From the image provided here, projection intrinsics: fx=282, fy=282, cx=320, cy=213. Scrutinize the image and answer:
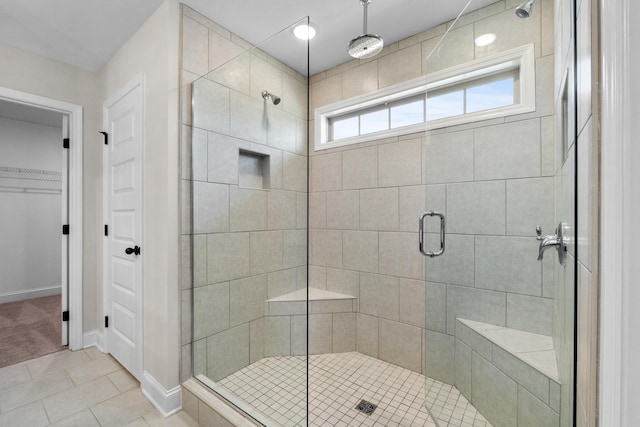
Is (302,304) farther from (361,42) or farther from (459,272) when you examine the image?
(361,42)

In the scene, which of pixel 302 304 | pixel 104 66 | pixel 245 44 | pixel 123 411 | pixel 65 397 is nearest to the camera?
pixel 302 304

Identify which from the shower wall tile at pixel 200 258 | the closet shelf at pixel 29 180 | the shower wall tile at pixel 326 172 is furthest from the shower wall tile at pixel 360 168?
the closet shelf at pixel 29 180

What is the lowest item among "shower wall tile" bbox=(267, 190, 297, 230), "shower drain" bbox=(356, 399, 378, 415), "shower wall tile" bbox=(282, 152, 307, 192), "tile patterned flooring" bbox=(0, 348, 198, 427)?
"tile patterned flooring" bbox=(0, 348, 198, 427)

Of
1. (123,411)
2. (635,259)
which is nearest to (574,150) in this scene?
(635,259)

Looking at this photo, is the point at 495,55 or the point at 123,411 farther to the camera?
the point at 123,411

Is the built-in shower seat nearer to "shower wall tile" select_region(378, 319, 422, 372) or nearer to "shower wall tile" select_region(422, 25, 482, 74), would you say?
"shower wall tile" select_region(378, 319, 422, 372)

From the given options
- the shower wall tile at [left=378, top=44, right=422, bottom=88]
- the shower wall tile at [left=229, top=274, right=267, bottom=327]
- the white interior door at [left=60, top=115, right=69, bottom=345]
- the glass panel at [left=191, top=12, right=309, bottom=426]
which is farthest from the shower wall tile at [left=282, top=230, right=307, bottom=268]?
the white interior door at [left=60, top=115, right=69, bottom=345]

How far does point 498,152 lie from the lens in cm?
162

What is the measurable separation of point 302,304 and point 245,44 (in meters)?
1.96

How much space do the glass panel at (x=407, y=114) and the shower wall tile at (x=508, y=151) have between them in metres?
0.58

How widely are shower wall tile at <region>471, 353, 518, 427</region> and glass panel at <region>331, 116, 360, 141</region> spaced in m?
1.93

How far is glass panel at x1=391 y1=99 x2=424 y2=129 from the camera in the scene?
2.19m

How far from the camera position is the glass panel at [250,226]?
5.33ft

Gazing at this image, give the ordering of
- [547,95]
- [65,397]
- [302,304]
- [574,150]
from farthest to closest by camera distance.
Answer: [65,397], [302,304], [547,95], [574,150]
